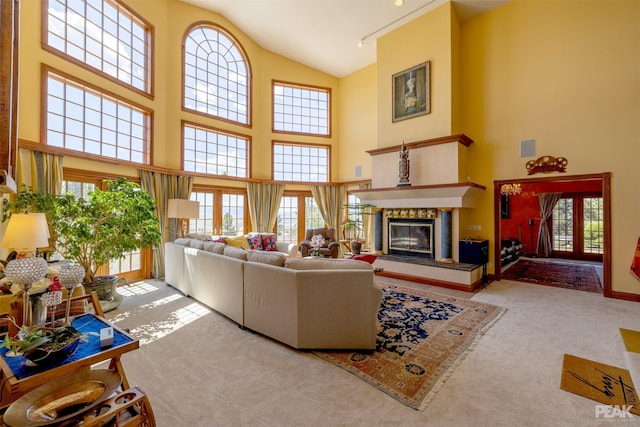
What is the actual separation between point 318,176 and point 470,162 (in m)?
4.43

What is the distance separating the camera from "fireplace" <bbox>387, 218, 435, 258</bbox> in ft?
19.5

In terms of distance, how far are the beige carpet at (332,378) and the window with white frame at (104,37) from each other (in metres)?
4.46

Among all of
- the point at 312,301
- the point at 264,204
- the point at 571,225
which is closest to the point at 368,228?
the point at 264,204

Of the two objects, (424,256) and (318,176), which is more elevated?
(318,176)

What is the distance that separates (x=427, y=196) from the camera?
568cm

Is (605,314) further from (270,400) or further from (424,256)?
(270,400)

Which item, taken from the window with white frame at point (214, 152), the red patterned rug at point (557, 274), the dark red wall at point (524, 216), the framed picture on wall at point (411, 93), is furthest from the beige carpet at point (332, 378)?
the dark red wall at point (524, 216)

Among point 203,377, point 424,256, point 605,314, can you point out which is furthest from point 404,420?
point 424,256

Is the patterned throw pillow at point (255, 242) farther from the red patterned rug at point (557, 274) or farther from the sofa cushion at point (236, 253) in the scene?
the red patterned rug at point (557, 274)

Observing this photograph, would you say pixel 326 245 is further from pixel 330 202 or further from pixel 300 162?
pixel 300 162

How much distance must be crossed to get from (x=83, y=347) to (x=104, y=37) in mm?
5754

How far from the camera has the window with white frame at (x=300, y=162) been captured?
827cm

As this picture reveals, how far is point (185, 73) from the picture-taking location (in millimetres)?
6371

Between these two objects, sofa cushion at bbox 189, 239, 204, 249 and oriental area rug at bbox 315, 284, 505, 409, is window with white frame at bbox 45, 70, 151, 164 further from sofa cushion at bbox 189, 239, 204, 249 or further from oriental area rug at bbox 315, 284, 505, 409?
oriental area rug at bbox 315, 284, 505, 409
